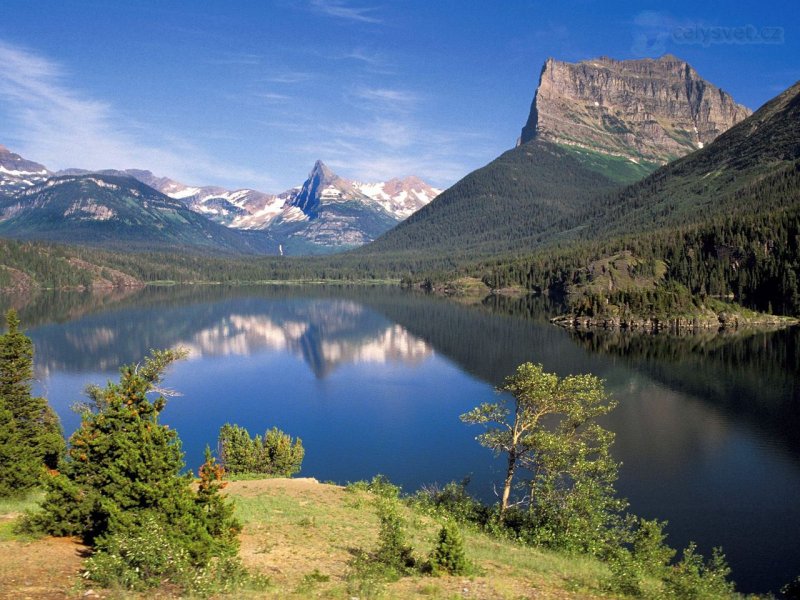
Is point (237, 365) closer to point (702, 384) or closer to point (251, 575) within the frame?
point (702, 384)

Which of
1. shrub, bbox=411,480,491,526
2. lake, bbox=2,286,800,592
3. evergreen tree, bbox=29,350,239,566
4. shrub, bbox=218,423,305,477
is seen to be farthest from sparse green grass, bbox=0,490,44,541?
lake, bbox=2,286,800,592

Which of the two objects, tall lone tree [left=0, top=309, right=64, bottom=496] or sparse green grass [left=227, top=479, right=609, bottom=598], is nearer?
sparse green grass [left=227, top=479, right=609, bottom=598]

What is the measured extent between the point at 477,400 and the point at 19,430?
70.5 meters

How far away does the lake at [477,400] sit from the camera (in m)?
54.9

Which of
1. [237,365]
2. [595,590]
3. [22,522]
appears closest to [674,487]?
[595,590]

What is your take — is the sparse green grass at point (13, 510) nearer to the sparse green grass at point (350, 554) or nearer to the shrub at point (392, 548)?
the sparse green grass at point (350, 554)

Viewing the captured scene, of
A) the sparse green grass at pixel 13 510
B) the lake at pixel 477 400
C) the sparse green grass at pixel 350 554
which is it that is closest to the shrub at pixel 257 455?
the lake at pixel 477 400

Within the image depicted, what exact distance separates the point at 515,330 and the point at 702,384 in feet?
235

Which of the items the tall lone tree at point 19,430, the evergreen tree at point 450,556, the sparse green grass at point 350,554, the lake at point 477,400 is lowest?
the lake at point 477,400

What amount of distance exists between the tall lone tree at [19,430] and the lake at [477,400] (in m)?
29.7

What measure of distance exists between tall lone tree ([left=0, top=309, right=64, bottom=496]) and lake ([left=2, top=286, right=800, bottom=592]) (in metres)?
29.7

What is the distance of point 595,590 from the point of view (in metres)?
27.3

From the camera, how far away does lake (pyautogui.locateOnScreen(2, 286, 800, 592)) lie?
180ft

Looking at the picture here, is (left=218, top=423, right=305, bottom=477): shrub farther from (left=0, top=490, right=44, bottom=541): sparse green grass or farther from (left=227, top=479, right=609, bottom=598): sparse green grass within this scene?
(left=0, top=490, right=44, bottom=541): sparse green grass
